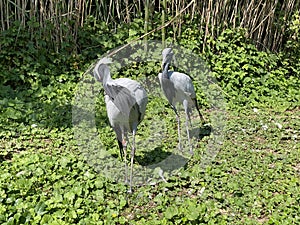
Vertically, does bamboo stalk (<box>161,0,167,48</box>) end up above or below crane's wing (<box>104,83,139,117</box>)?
below

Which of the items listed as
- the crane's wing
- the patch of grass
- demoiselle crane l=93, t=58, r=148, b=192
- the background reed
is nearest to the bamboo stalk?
the background reed

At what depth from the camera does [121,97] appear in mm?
2443

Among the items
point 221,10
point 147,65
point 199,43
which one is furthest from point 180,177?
point 221,10

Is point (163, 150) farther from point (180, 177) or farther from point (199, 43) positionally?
point (199, 43)

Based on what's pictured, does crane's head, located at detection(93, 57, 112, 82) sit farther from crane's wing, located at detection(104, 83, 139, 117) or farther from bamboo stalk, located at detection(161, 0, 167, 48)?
bamboo stalk, located at detection(161, 0, 167, 48)

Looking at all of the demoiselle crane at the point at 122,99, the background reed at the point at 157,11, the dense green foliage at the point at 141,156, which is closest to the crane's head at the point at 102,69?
the demoiselle crane at the point at 122,99

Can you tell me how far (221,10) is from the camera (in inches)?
197

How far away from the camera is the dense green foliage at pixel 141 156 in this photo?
2486 mm

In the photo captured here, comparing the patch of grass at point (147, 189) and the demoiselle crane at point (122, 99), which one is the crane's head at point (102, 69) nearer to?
the demoiselle crane at point (122, 99)

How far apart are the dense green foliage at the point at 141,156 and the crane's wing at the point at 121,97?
569mm

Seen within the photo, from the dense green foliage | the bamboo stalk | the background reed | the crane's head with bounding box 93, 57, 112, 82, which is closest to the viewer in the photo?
the crane's head with bounding box 93, 57, 112, 82

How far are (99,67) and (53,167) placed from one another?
981 mm

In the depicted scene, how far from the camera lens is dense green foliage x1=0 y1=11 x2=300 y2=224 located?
2486 mm

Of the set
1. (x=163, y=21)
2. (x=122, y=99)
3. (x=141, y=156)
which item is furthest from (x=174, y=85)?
(x=163, y=21)
